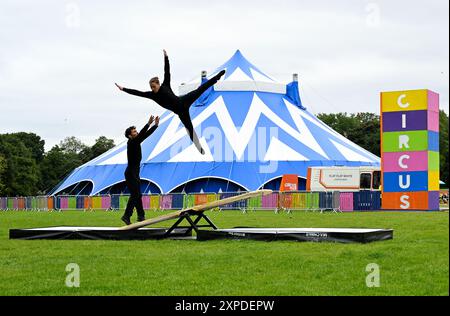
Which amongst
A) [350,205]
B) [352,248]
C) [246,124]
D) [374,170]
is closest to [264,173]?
[246,124]

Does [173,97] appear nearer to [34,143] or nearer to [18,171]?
[18,171]

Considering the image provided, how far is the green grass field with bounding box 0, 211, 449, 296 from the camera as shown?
4.74 metres

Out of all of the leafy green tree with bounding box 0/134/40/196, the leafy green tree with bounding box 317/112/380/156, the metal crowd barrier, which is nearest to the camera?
the metal crowd barrier

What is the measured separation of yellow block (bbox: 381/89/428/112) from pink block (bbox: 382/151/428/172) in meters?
1.38

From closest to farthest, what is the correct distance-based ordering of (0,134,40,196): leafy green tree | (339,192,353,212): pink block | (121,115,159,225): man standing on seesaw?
(121,115,159,225): man standing on seesaw
(339,192,353,212): pink block
(0,134,40,196): leafy green tree

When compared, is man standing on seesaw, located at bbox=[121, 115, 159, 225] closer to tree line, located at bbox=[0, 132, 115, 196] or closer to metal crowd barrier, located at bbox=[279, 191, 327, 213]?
metal crowd barrier, located at bbox=[279, 191, 327, 213]

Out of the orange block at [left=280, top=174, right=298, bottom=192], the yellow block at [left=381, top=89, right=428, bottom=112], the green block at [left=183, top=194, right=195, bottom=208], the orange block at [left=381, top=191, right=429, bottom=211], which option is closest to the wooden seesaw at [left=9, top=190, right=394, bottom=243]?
the orange block at [left=381, top=191, right=429, bottom=211]

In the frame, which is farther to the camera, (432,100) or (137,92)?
(432,100)

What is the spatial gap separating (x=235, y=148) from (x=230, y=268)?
988 inches

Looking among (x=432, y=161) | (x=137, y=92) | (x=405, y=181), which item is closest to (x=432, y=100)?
(x=432, y=161)

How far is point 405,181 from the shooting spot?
65.8 ft

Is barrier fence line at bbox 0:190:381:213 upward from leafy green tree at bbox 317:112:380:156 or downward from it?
downward

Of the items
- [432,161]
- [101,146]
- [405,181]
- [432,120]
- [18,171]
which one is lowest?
[405,181]
